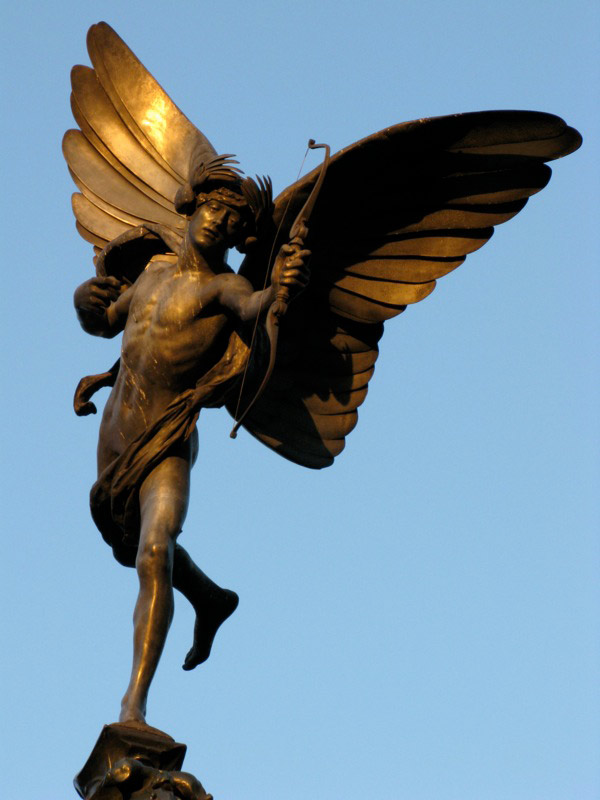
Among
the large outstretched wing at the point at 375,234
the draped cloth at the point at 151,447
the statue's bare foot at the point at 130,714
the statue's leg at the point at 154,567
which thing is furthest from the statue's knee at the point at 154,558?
the large outstretched wing at the point at 375,234

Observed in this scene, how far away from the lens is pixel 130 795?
9.42 meters

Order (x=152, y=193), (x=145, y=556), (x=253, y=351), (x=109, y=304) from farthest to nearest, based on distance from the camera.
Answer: (x=152, y=193)
(x=109, y=304)
(x=253, y=351)
(x=145, y=556)

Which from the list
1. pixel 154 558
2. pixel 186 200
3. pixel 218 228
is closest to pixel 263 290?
pixel 218 228

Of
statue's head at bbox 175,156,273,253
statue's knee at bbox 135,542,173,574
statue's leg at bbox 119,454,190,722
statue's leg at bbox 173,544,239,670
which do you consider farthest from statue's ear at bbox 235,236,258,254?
statue's knee at bbox 135,542,173,574

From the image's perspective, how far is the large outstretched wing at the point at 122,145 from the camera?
1255cm

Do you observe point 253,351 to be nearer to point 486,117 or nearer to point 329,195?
point 329,195

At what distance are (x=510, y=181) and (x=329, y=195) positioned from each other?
1.05 m

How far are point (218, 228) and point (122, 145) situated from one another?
192cm

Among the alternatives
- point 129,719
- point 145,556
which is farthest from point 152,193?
point 129,719

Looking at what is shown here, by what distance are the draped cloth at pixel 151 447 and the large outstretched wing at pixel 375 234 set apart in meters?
0.50

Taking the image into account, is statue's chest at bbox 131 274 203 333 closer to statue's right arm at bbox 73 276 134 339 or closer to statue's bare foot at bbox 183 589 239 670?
statue's right arm at bbox 73 276 134 339

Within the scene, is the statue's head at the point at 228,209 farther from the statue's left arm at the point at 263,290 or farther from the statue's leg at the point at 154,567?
the statue's leg at the point at 154,567

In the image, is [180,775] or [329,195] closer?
[180,775]

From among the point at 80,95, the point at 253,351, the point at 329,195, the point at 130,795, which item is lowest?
the point at 130,795
